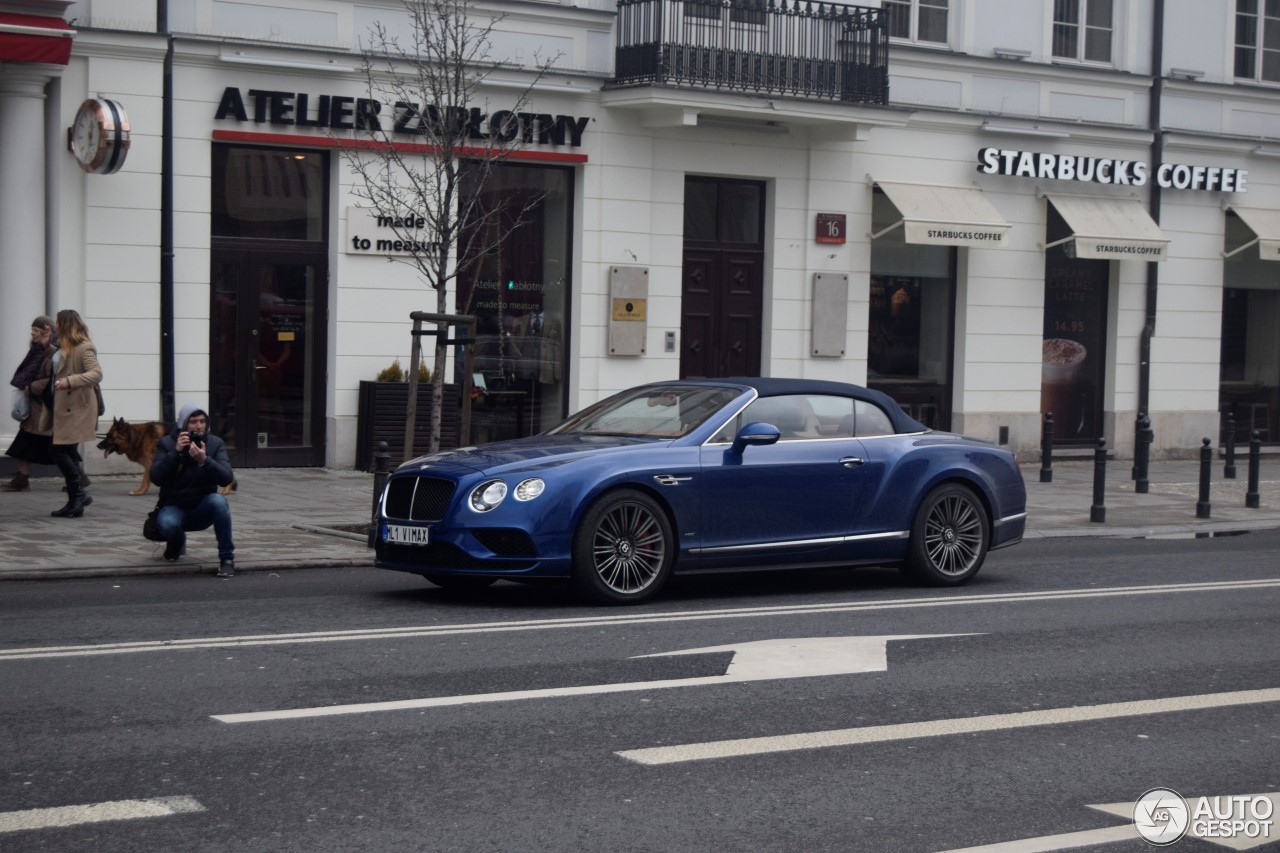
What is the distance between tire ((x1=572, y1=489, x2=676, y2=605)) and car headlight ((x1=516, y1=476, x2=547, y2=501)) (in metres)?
0.34

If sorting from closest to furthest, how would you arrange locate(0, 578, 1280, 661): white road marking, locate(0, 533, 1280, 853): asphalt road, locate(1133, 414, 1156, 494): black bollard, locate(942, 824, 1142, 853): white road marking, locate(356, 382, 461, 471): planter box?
locate(942, 824, 1142, 853): white road marking, locate(0, 533, 1280, 853): asphalt road, locate(0, 578, 1280, 661): white road marking, locate(356, 382, 461, 471): planter box, locate(1133, 414, 1156, 494): black bollard

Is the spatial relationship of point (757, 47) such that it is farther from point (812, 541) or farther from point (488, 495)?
point (488, 495)

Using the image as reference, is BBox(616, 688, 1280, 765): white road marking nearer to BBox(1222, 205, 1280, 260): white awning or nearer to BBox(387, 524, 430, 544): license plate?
BBox(387, 524, 430, 544): license plate

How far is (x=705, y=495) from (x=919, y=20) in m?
14.5

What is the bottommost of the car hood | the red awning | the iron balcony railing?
the car hood

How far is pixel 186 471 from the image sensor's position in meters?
12.0

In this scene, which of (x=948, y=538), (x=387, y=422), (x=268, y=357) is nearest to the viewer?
(x=948, y=538)

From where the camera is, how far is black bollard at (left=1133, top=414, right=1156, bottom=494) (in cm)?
2036

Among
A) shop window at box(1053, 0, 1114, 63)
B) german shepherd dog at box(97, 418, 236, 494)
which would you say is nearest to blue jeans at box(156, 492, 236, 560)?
german shepherd dog at box(97, 418, 236, 494)

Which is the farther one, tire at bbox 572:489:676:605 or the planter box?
the planter box

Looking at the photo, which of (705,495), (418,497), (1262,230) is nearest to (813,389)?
(705,495)

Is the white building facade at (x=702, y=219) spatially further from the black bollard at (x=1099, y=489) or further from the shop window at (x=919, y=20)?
the black bollard at (x=1099, y=489)

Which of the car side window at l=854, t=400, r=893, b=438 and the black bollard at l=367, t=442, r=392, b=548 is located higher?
the car side window at l=854, t=400, r=893, b=438

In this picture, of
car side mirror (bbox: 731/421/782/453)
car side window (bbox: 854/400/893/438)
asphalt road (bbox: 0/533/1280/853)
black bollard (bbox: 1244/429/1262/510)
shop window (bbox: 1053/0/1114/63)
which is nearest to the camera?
asphalt road (bbox: 0/533/1280/853)
